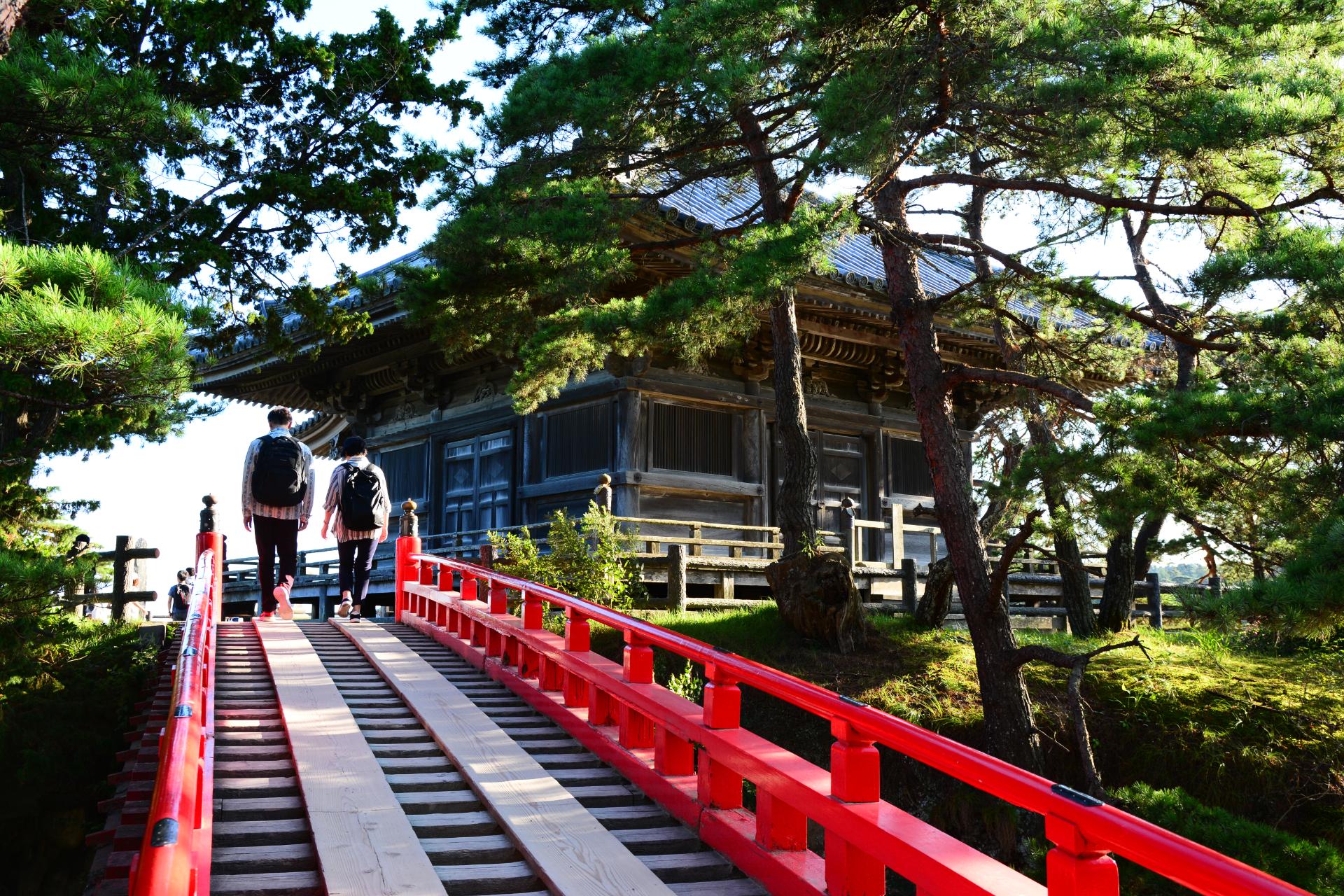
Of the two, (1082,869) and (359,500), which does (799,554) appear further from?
(1082,869)

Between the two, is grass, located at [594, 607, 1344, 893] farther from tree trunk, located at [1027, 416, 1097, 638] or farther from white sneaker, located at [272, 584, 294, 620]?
white sneaker, located at [272, 584, 294, 620]

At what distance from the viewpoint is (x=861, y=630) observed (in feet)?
40.2

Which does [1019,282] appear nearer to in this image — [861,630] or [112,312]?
[861,630]

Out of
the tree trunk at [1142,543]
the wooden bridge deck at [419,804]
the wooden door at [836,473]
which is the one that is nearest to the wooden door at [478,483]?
the wooden door at [836,473]

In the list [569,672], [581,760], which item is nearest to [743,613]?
[569,672]

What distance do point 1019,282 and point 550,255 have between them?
4.65 meters

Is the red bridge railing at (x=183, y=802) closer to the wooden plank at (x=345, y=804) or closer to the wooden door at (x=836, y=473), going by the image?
the wooden plank at (x=345, y=804)

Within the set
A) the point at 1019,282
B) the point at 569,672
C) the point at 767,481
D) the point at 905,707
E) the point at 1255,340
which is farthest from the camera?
the point at 767,481

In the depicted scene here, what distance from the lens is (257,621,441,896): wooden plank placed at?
4.27 meters

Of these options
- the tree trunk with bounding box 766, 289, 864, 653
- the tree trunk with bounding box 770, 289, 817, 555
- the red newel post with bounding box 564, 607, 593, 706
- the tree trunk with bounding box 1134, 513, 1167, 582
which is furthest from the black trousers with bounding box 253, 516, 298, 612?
the tree trunk with bounding box 1134, 513, 1167, 582

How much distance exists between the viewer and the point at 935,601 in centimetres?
1339

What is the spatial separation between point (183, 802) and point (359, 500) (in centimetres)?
758

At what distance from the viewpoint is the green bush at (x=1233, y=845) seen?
7.17m

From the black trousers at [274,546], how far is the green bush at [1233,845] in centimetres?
722
